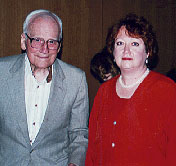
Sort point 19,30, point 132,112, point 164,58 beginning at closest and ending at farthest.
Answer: point 132,112, point 19,30, point 164,58

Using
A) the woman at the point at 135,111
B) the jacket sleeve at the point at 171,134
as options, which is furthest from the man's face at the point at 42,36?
the jacket sleeve at the point at 171,134

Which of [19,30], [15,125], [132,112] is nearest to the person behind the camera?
[132,112]

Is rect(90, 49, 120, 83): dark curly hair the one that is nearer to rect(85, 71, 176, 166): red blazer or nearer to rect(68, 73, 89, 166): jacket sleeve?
rect(68, 73, 89, 166): jacket sleeve

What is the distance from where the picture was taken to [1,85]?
2.09 metres

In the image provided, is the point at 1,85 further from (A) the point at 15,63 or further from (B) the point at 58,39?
(B) the point at 58,39

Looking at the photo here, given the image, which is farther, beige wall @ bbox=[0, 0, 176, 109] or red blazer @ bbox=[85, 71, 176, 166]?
beige wall @ bbox=[0, 0, 176, 109]

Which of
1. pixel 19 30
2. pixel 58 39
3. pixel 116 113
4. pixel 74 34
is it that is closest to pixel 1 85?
pixel 58 39

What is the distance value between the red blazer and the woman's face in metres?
0.15

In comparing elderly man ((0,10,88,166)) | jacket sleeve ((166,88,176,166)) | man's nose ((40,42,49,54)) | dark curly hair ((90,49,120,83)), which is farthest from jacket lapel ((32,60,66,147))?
jacket sleeve ((166,88,176,166))

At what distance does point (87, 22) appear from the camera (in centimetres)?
355

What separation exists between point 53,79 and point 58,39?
36 centimetres

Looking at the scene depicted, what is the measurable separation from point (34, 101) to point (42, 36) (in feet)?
1.85

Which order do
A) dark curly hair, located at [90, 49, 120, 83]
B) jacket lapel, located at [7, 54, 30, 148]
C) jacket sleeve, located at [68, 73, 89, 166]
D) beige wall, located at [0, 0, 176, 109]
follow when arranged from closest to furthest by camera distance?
1. jacket lapel, located at [7, 54, 30, 148]
2. jacket sleeve, located at [68, 73, 89, 166]
3. dark curly hair, located at [90, 49, 120, 83]
4. beige wall, located at [0, 0, 176, 109]

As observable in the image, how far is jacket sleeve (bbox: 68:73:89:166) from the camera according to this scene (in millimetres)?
2219
